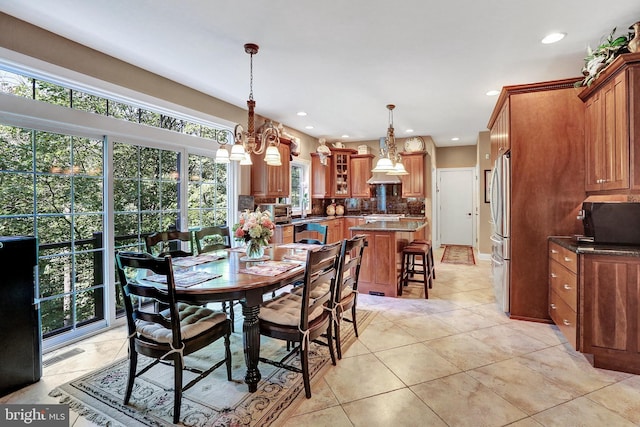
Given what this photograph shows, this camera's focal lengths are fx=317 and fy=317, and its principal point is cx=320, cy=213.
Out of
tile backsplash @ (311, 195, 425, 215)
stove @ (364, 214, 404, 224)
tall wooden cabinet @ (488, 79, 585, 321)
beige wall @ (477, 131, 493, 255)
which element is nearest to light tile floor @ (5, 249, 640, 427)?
tall wooden cabinet @ (488, 79, 585, 321)

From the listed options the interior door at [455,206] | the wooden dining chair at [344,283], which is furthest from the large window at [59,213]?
the interior door at [455,206]

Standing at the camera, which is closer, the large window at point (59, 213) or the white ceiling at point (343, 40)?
the white ceiling at point (343, 40)

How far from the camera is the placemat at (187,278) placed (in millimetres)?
1990

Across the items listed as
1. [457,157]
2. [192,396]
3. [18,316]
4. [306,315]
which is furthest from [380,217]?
[18,316]

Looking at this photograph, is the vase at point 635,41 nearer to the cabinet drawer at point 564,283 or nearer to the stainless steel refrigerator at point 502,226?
the stainless steel refrigerator at point 502,226

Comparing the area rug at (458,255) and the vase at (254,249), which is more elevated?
the vase at (254,249)

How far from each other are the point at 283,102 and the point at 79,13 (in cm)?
253

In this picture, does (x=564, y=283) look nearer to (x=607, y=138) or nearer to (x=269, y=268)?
(x=607, y=138)

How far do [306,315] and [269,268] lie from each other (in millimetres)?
488

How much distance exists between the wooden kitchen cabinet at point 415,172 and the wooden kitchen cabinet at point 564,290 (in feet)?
13.0

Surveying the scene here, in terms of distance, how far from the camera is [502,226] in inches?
143

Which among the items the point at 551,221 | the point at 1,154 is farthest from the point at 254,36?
the point at 551,221

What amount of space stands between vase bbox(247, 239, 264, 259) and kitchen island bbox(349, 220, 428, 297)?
6.30 ft

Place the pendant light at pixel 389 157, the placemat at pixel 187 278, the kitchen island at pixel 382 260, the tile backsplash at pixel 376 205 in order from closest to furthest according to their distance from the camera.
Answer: the placemat at pixel 187 278, the kitchen island at pixel 382 260, the pendant light at pixel 389 157, the tile backsplash at pixel 376 205
